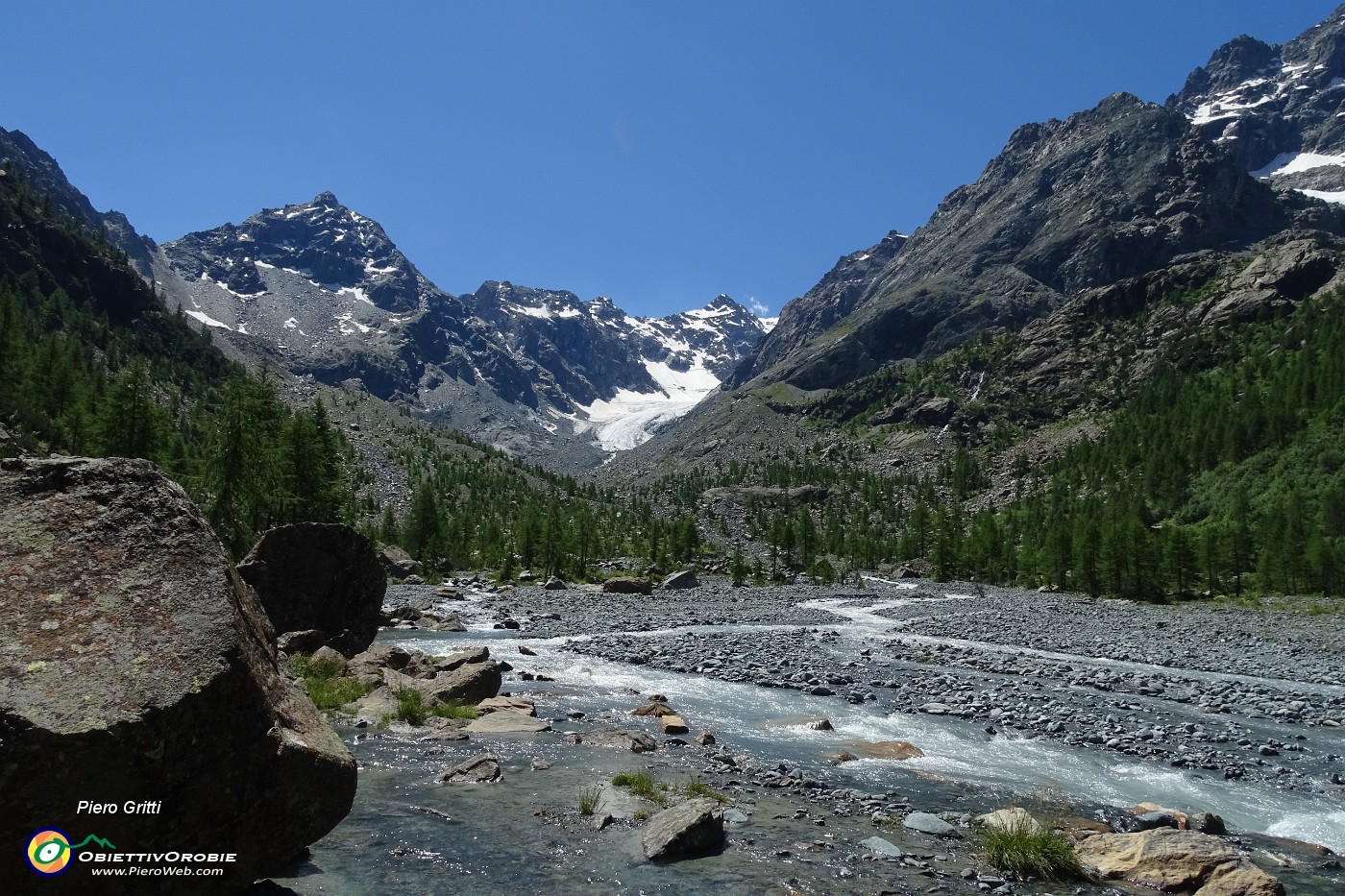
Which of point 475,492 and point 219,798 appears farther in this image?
point 475,492

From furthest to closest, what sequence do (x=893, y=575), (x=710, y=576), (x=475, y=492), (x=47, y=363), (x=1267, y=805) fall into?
(x=475, y=492)
(x=893, y=575)
(x=710, y=576)
(x=47, y=363)
(x=1267, y=805)

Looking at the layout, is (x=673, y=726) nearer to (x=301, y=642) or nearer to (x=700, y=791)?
(x=700, y=791)

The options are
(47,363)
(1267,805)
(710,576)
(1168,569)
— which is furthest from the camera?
(710,576)

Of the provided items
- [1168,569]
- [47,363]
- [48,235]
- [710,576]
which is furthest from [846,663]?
[48,235]

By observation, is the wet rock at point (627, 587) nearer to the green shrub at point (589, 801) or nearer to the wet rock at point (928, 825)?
the green shrub at point (589, 801)

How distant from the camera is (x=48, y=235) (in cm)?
18312

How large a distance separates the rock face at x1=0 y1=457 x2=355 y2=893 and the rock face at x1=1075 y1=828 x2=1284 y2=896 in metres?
→ 11.4

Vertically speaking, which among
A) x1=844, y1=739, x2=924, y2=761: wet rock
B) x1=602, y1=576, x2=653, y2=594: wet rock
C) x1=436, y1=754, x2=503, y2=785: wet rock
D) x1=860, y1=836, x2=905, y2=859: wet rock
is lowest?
x1=602, y1=576, x2=653, y2=594: wet rock

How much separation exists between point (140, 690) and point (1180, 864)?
1392 centimetres

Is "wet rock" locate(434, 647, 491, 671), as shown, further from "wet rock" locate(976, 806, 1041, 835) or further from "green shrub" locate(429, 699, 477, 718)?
"wet rock" locate(976, 806, 1041, 835)

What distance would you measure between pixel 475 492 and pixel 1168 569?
132163 mm

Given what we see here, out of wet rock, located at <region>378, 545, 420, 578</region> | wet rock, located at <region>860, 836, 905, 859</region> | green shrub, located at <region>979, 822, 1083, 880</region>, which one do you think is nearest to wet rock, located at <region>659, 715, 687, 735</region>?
wet rock, located at <region>860, 836, 905, 859</region>

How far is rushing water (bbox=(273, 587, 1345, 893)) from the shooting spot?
1042 centimetres

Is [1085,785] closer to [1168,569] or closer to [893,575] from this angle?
[1168,569]
